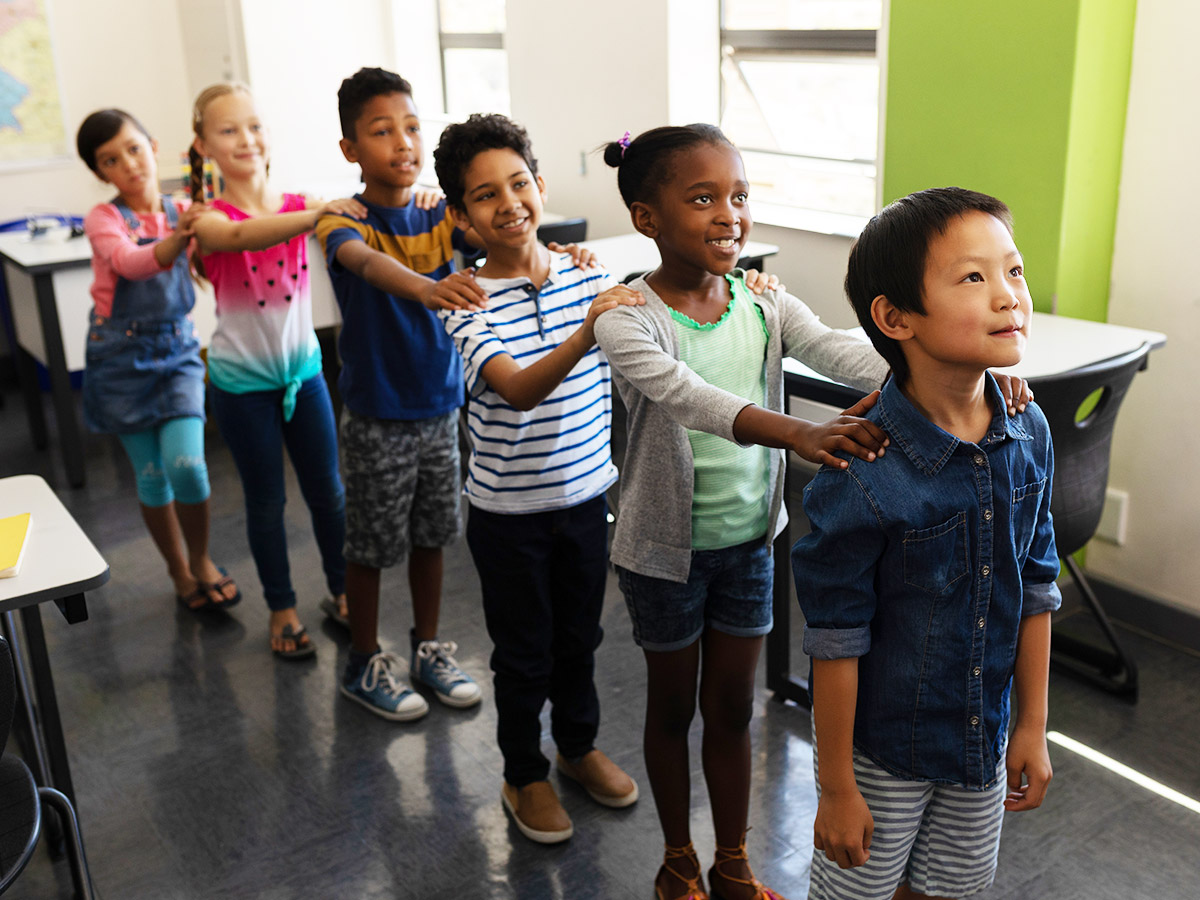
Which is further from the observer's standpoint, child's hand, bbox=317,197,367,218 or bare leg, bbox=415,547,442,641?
bare leg, bbox=415,547,442,641

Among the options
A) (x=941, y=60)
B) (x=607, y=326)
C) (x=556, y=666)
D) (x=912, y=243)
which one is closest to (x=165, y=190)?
(x=941, y=60)

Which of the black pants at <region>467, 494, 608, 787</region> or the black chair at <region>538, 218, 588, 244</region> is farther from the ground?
the black chair at <region>538, 218, 588, 244</region>

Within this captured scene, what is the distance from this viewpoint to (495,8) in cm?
524

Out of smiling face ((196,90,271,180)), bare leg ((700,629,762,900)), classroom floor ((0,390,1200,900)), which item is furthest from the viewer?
smiling face ((196,90,271,180))

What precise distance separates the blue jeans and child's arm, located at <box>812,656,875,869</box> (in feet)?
5.54

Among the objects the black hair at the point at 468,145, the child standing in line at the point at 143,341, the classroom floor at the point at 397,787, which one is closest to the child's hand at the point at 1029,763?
the classroom floor at the point at 397,787

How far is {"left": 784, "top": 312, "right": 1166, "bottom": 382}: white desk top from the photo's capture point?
220 centimetres

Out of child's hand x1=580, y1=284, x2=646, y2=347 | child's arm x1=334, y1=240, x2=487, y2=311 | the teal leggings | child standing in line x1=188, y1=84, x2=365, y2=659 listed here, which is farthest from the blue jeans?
child's hand x1=580, y1=284, x2=646, y2=347

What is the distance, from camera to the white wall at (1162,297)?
101 inches

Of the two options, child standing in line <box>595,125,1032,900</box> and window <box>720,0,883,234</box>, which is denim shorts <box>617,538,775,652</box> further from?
window <box>720,0,883,234</box>

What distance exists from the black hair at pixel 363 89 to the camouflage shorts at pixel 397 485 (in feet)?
1.93

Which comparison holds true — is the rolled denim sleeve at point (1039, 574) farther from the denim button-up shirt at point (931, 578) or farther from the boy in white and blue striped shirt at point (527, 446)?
the boy in white and blue striped shirt at point (527, 446)

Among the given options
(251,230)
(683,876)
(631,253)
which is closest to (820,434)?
(683,876)

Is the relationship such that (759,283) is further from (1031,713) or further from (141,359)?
(141,359)
